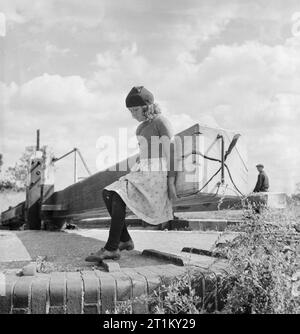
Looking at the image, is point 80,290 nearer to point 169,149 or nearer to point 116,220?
point 116,220

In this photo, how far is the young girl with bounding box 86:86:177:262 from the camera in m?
3.44

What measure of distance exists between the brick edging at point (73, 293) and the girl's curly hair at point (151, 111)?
4.60 feet

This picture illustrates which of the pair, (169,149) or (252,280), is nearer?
(252,280)

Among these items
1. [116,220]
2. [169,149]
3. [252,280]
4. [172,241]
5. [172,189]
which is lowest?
[172,241]

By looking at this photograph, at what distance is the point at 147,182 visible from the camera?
11.4ft

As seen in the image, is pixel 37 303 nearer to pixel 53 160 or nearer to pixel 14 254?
pixel 14 254

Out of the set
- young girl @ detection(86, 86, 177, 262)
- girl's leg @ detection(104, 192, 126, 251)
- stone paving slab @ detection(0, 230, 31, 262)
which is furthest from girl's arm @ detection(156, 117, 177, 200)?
stone paving slab @ detection(0, 230, 31, 262)

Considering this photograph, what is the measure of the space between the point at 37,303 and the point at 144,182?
136 cm

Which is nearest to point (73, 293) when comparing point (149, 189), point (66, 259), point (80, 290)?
point (80, 290)

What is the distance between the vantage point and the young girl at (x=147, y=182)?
3.44 m

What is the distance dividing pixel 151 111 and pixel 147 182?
536mm

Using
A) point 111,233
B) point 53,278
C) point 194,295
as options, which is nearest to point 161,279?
point 194,295

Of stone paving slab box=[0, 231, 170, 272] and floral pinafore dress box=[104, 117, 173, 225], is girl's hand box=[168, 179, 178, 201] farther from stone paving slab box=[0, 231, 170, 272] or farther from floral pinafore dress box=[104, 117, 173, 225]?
stone paving slab box=[0, 231, 170, 272]

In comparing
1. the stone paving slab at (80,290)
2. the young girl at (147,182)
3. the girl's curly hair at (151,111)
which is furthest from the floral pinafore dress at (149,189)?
the stone paving slab at (80,290)
